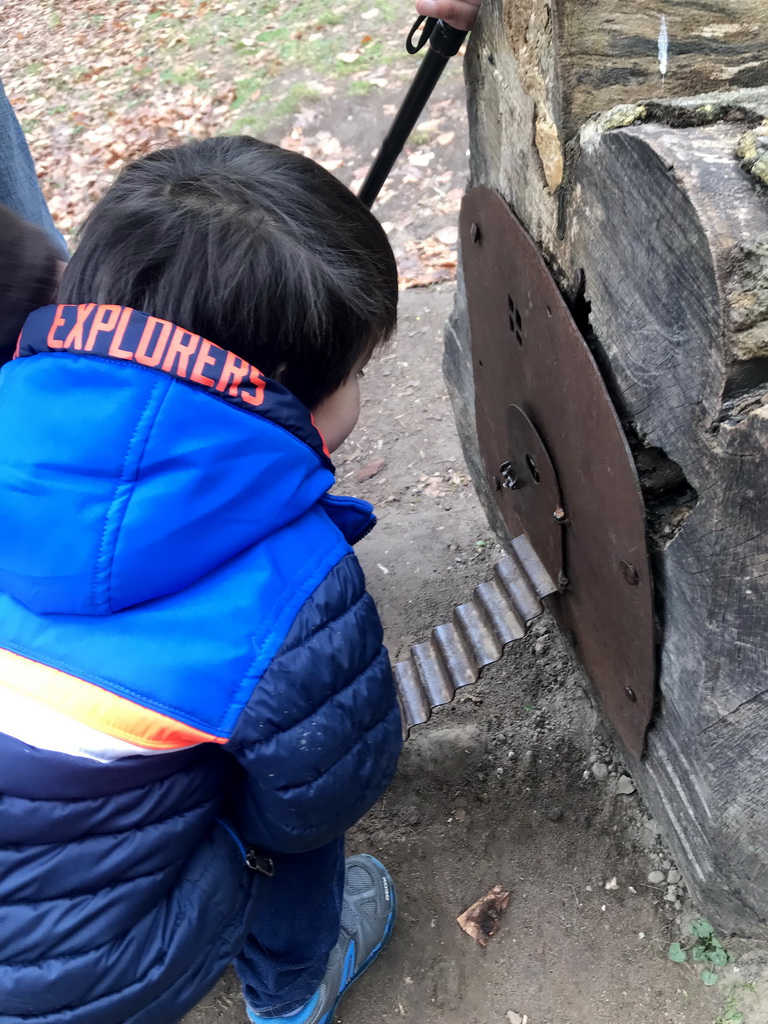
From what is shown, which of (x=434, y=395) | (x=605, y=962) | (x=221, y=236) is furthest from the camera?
(x=434, y=395)

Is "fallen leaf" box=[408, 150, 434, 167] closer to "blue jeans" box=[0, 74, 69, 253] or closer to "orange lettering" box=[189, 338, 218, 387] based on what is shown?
"blue jeans" box=[0, 74, 69, 253]

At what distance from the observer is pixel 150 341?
3.29 feet

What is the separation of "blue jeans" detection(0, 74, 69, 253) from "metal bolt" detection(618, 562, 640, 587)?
2.25m

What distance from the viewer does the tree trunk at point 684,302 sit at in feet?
2.92

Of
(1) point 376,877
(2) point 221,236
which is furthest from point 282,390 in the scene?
(1) point 376,877

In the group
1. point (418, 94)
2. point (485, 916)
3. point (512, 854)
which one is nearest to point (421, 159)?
point (418, 94)

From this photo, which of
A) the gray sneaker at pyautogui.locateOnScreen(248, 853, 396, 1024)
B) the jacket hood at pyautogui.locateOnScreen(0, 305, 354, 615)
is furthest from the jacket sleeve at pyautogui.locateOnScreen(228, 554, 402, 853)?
the gray sneaker at pyautogui.locateOnScreen(248, 853, 396, 1024)

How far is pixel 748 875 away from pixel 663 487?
668 millimetres

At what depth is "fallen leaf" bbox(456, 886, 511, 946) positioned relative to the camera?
5.84 ft

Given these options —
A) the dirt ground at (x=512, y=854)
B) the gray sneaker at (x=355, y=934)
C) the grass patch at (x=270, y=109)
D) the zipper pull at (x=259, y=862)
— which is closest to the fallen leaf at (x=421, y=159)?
the grass patch at (x=270, y=109)

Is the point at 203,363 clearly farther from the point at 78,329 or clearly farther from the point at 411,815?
the point at 411,815

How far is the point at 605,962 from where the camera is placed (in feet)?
5.51

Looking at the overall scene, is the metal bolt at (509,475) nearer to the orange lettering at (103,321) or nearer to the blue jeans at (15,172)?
the orange lettering at (103,321)

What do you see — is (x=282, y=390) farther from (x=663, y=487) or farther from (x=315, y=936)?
(x=315, y=936)
